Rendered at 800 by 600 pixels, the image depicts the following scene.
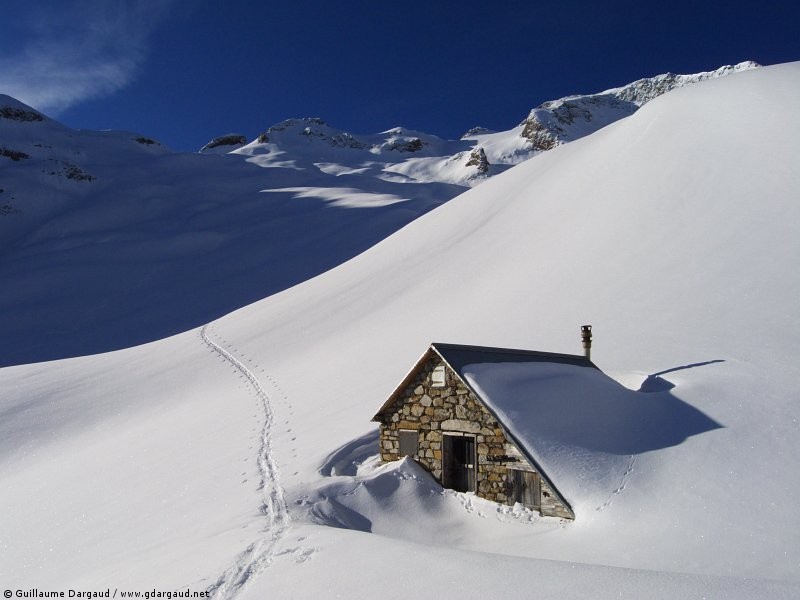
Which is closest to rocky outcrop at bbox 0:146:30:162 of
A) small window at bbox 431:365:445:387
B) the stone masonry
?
the stone masonry

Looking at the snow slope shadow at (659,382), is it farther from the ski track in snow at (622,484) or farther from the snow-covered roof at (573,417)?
the ski track in snow at (622,484)

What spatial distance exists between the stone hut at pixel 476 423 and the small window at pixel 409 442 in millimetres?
19

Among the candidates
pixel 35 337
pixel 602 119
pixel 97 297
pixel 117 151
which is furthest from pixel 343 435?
pixel 602 119

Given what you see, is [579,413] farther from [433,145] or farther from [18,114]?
[433,145]

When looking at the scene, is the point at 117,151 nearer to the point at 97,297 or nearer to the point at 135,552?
the point at 97,297

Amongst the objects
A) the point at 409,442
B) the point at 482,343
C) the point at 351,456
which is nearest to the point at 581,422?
the point at 409,442

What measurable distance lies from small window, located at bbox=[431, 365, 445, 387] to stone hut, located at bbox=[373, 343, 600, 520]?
0.02m

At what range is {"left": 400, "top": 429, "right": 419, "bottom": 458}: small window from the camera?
11.4m

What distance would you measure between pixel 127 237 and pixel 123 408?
1587 inches

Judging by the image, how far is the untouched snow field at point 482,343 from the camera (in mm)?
7891

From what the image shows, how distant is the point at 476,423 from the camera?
10469 mm

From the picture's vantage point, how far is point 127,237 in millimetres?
57500

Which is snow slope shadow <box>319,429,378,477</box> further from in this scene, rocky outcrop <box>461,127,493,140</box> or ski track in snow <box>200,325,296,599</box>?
rocky outcrop <box>461,127,493,140</box>

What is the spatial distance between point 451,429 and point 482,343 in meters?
8.65
